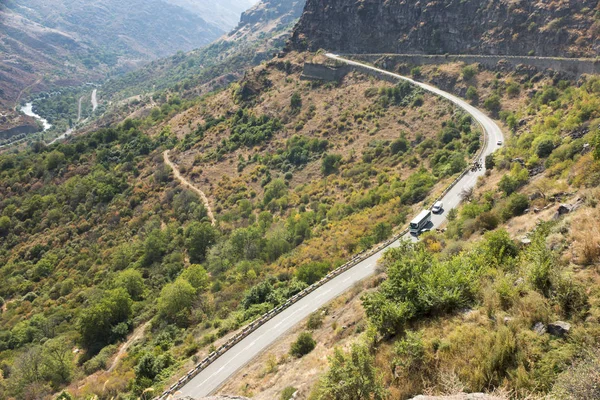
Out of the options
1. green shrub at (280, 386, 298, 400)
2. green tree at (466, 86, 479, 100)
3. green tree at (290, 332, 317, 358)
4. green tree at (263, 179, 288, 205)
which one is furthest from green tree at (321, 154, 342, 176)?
green shrub at (280, 386, 298, 400)

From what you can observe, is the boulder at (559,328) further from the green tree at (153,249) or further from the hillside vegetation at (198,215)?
the green tree at (153,249)

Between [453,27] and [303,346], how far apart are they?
247 ft

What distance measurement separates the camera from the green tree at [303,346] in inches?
740

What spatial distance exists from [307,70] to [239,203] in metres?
42.4

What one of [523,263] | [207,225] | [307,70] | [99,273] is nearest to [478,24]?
[307,70]

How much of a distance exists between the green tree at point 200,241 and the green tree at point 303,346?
35.6 meters

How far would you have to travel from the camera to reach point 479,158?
4466 cm

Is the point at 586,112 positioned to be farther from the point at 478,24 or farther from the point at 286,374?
the point at 478,24

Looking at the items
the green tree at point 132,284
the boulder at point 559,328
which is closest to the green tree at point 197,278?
the green tree at point 132,284

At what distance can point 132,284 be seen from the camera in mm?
45844

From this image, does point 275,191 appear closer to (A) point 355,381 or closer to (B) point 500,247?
(B) point 500,247

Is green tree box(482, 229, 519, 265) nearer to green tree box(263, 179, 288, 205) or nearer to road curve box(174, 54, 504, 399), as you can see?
road curve box(174, 54, 504, 399)

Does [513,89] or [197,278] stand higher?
[513,89]

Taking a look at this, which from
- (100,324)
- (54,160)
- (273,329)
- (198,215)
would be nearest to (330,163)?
(198,215)
